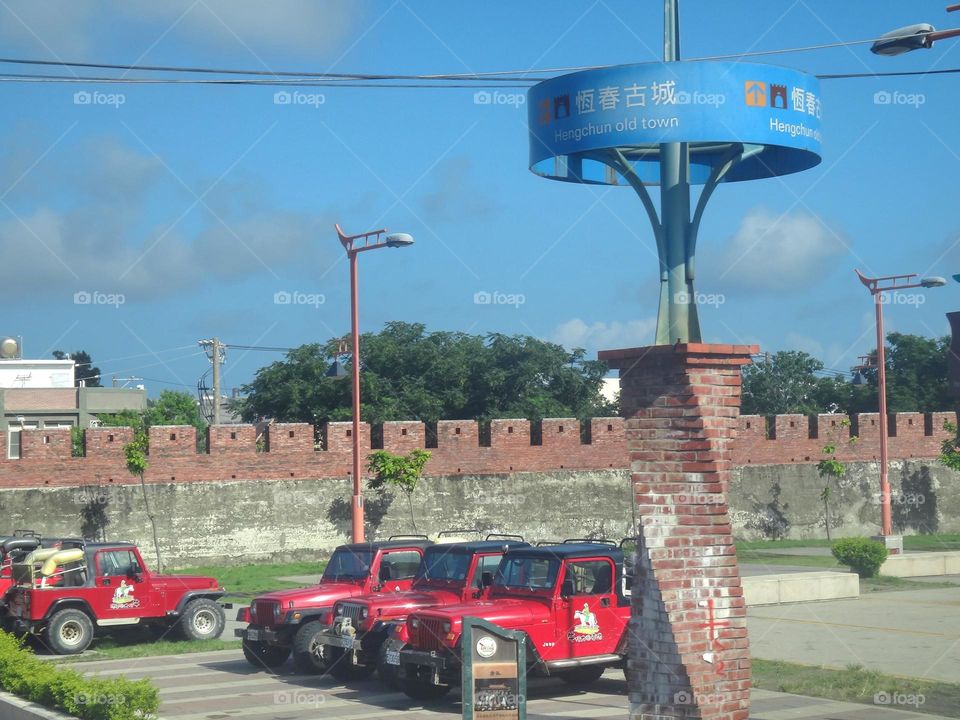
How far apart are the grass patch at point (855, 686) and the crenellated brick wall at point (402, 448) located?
18821 millimetres

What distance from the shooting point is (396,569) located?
17.1 m

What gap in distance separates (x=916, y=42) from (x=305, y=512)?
24061 mm

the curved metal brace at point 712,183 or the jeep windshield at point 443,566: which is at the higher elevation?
the curved metal brace at point 712,183

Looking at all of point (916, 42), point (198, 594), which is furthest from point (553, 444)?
point (916, 42)

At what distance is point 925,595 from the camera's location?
24.1 m

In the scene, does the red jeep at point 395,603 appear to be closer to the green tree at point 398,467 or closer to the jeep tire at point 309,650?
the jeep tire at point 309,650

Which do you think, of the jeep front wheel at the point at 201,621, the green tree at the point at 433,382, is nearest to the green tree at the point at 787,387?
the green tree at the point at 433,382

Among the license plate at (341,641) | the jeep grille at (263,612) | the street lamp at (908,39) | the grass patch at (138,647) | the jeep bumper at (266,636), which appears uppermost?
the street lamp at (908,39)

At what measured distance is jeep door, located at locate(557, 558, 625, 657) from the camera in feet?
46.2

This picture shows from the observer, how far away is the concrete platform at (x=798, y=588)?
22391 millimetres

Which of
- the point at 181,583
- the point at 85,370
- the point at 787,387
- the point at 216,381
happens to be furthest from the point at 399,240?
the point at 85,370

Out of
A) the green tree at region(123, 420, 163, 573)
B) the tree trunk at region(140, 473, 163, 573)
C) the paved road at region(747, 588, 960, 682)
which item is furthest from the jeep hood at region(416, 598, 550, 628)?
the tree trunk at region(140, 473, 163, 573)

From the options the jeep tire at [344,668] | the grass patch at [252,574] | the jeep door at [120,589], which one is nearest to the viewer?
the jeep tire at [344,668]

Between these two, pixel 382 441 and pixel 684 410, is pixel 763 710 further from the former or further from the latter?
pixel 382 441
